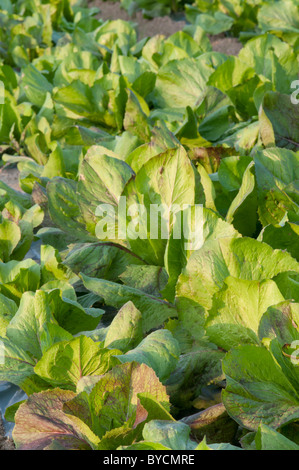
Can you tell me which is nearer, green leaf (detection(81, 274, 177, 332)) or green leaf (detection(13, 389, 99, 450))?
green leaf (detection(13, 389, 99, 450))

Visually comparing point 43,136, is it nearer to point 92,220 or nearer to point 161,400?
point 92,220

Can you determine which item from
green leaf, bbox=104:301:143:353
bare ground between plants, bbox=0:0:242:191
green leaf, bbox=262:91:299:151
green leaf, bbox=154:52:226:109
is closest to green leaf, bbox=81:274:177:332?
green leaf, bbox=104:301:143:353

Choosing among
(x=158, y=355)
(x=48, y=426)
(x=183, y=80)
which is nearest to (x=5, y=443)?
(x=48, y=426)

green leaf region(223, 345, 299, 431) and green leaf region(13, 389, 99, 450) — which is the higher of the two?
green leaf region(223, 345, 299, 431)

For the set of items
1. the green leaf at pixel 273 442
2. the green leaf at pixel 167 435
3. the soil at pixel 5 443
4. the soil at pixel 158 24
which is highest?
the green leaf at pixel 273 442

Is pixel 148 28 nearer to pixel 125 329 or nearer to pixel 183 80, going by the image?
pixel 183 80

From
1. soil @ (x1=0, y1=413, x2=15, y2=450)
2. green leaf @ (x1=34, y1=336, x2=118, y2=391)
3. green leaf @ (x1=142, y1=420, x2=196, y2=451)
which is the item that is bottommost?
soil @ (x1=0, y1=413, x2=15, y2=450)

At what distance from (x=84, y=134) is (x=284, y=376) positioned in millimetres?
1257

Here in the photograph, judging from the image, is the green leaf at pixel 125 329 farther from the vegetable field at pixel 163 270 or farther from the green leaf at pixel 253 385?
the green leaf at pixel 253 385

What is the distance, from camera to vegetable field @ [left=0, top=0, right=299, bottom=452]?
0.99 meters

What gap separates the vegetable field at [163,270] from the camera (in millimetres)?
986

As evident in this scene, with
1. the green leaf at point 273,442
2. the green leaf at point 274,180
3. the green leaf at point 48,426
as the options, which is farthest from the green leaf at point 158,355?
the green leaf at point 274,180

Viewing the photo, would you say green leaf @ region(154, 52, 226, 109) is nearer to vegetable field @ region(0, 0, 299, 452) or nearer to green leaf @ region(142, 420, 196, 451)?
vegetable field @ region(0, 0, 299, 452)

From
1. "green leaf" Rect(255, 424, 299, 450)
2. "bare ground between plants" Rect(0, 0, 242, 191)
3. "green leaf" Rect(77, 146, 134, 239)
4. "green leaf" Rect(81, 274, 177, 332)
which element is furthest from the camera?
"bare ground between plants" Rect(0, 0, 242, 191)
